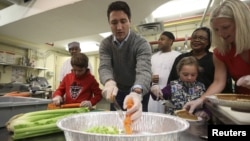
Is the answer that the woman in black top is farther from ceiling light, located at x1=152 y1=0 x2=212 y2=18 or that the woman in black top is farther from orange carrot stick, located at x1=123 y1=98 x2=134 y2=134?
ceiling light, located at x1=152 y1=0 x2=212 y2=18

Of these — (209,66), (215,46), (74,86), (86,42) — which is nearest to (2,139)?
(74,86)

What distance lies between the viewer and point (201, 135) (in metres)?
0.64

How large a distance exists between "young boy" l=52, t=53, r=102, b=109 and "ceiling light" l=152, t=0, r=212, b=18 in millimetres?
1737

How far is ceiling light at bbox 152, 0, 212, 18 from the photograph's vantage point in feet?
9.29

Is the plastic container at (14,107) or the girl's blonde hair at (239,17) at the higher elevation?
the girl's blonde hair at (239,17)

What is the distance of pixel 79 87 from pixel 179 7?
85.1 inches

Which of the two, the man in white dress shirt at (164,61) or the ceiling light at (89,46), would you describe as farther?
the ceiling light at (89,46)

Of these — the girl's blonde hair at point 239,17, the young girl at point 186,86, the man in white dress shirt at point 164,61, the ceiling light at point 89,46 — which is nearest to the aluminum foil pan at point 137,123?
the girl's blonde hair at point 239,17

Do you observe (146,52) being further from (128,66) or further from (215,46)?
(215,46)

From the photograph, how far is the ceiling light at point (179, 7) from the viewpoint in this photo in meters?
2.83

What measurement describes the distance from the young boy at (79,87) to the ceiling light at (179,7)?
1.74 m

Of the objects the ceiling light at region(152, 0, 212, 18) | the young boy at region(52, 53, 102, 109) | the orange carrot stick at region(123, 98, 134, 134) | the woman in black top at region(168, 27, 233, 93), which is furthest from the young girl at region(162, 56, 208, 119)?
the ceiling light at region(152, 0, 212, 18)

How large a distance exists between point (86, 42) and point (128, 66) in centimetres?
404

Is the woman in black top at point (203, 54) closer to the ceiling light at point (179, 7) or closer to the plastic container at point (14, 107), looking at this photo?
the plastic container at point (14, 107)
